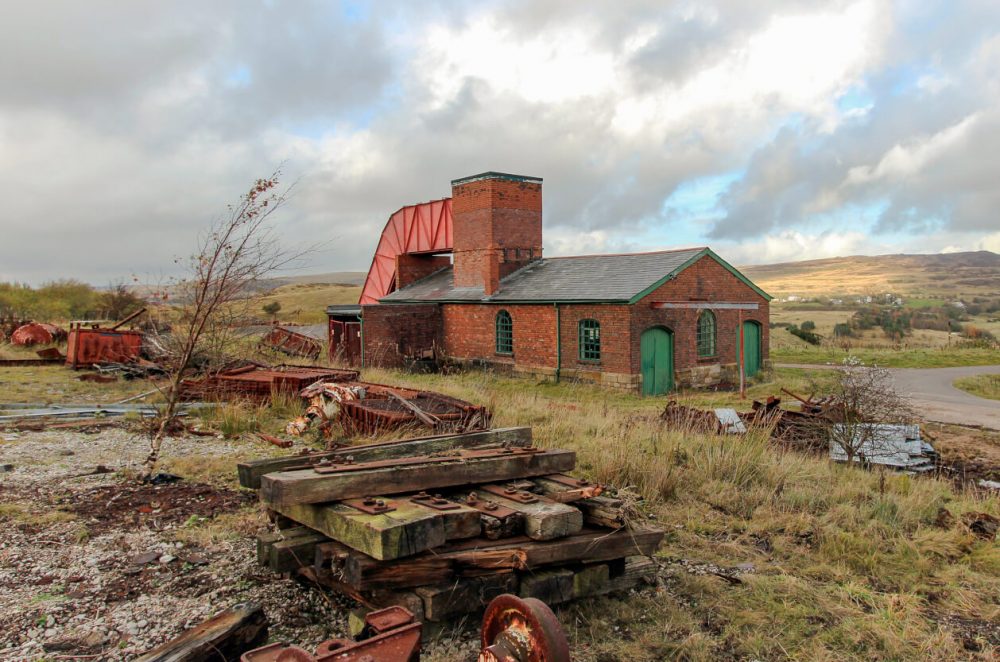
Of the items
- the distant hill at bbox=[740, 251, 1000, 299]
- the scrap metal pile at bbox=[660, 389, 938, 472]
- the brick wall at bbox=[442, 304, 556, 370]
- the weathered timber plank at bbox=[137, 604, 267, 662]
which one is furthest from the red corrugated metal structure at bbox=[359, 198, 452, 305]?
the distant hill at bbox=[740, 251, 1000, 299]

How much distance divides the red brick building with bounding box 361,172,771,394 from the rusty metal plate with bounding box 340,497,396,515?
1488cm

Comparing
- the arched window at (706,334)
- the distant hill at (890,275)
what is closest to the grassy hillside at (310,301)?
the arched window at (706,334)

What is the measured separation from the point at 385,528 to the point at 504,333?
741 inches

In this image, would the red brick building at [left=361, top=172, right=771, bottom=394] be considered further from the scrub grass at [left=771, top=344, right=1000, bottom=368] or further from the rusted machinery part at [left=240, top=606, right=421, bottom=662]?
the rusted machinery part at [left=240, top=606, right=421, bottom=662]

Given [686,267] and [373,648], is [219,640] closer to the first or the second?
[373,648]

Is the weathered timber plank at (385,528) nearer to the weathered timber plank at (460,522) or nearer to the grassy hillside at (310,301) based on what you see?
the weathered timber plank at (460,522)

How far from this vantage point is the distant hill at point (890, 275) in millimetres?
108375

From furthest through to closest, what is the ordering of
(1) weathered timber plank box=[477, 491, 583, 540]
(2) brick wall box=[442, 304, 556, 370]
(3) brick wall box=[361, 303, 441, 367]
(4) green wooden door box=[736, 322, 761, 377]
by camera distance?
(3) brick wall box=[361, 303, 441, 367] → (4) green wooden door box=[736, 322, 761, 377] → (2) brick wall box=[442, 304, 556, 370] → (1) weathered timber plank box=[477, 491, 583, 540]

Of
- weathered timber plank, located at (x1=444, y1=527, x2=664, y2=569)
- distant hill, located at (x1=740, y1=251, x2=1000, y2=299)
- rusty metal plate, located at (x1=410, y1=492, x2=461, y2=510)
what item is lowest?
weathered timber plank, located at (x1=444, y1=527, x2=664, y2=569)

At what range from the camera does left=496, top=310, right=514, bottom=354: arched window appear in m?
22.1

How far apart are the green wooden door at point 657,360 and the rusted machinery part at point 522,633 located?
1636 cm

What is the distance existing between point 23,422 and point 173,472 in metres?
4.95

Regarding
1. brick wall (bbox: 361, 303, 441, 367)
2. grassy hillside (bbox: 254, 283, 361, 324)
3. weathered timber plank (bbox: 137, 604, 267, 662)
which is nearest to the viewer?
weathered timber plank (bbox: 137, 604, 267, 662)

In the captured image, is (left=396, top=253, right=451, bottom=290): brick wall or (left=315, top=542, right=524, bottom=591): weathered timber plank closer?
(left=315, top=542, right=524, bottom=591): weathered timber plank
